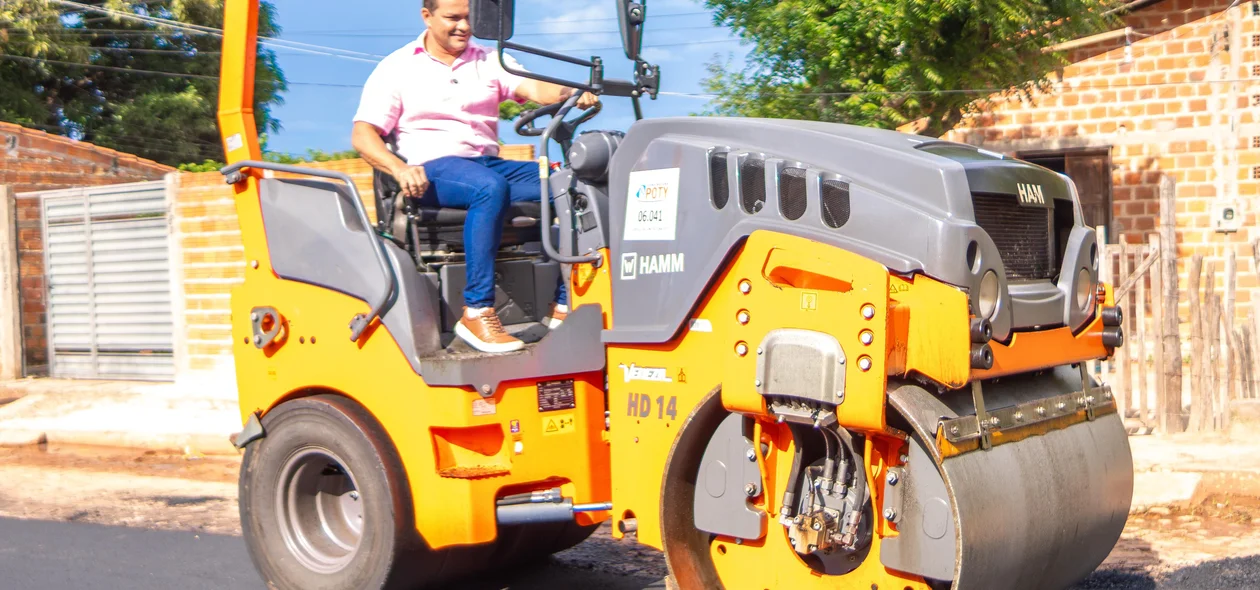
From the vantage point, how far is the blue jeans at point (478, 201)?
14.8ft

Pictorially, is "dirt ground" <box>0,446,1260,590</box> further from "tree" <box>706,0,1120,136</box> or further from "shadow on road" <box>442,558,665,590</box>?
"tree" <box>706,0,1120,136</box>

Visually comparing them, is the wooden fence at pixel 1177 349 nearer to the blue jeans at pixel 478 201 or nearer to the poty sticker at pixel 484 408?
the blue jeans at pixel 478 201

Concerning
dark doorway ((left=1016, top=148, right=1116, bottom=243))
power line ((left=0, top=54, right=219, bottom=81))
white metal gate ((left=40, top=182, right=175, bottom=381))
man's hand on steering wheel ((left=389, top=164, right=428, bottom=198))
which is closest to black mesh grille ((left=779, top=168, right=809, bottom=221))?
man's hand on steering wheel ((left=389, top=164, right=428, bottom=198))

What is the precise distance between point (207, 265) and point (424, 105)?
6.32 metres

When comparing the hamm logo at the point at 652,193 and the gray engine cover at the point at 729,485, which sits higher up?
the hamm logo at the point at 652,193

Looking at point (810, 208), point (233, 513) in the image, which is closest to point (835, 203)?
point (810, 208)

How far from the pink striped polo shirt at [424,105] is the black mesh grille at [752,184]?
1.45 meters

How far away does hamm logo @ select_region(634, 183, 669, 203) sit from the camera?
4.02m

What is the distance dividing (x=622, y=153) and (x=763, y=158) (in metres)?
0.59

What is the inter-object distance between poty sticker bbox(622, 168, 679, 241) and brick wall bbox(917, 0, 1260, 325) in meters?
9.41

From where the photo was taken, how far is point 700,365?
3896mm

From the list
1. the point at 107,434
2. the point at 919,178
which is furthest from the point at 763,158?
the point at 107,434

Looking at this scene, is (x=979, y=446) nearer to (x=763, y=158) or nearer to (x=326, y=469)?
(x=763, y=158)

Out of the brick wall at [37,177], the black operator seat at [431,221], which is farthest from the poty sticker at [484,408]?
the brick wall at [37,177]
